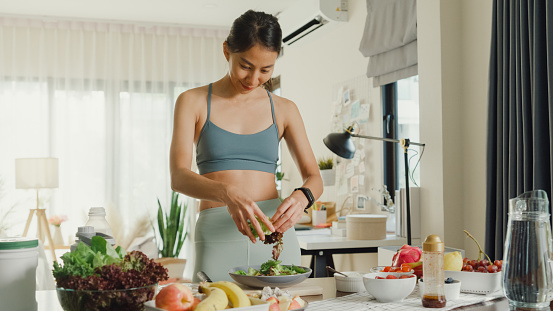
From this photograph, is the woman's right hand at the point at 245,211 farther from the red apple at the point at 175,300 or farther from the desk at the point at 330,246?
the desk at the point at 330,246

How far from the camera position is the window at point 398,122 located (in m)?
3.83

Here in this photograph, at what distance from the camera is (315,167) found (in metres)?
2.00

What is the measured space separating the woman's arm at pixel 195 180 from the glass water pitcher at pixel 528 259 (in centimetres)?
57

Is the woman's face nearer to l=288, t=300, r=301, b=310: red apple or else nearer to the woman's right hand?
the woman's right hand

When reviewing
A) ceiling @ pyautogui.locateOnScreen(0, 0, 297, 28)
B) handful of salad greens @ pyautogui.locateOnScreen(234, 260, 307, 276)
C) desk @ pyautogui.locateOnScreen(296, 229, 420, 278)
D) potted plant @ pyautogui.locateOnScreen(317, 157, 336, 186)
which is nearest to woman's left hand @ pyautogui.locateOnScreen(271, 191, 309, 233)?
handful of salad greens @ pyautogui.locateOnScreen(234, 260, 307, 276)

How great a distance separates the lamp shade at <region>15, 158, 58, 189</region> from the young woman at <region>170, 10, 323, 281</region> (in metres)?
4.11

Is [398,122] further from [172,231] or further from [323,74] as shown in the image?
[172,231]

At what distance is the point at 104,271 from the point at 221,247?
2.61 ft

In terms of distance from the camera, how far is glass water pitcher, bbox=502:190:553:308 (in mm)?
1210

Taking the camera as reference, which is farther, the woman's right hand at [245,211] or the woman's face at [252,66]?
the woman's face at [252,66]

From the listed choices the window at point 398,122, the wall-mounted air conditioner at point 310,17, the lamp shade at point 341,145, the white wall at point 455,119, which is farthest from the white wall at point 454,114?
the wall-mounted air conditioner at point 310,17

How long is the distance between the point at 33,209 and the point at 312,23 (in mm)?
3154

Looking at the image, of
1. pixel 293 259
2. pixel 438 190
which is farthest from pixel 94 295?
pixel 438 190

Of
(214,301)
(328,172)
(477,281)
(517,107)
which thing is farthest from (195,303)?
(328,172)
